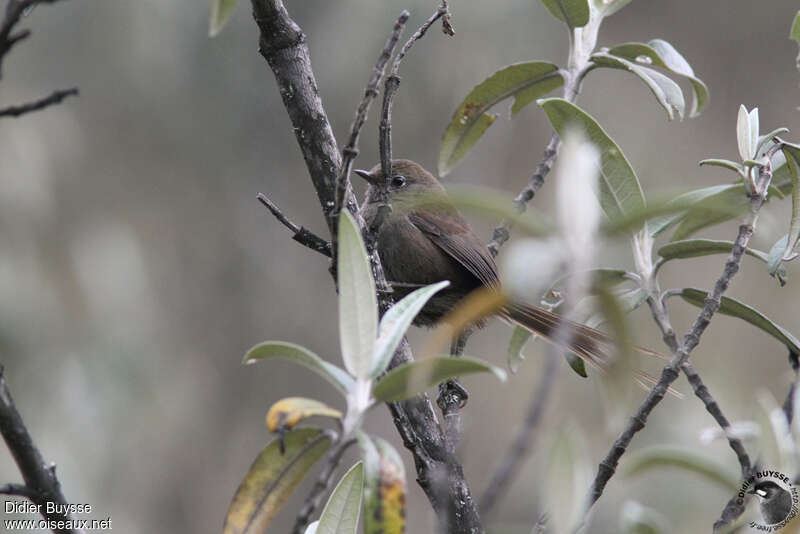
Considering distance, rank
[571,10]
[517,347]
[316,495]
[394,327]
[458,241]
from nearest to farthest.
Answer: [316,495]
[394,327]
[571,10]
[517,347]
[458,241]

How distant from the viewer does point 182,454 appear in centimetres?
785

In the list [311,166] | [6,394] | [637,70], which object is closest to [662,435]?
[637,70]

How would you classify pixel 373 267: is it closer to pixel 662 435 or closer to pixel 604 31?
pixel 662 435

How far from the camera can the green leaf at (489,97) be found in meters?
2.69

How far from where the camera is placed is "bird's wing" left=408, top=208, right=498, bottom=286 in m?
3.79

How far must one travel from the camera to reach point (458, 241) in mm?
3934

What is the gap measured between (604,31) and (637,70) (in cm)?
709

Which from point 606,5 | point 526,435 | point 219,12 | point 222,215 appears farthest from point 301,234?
point 222,215

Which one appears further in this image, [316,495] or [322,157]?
[322,157]

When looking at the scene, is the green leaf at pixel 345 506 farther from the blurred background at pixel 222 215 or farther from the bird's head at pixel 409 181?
the blurred background at pixel 222 215

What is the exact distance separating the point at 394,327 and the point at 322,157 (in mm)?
743

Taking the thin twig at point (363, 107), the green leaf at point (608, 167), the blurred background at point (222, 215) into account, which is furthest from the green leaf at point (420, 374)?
the blurred background at point (222, 215)

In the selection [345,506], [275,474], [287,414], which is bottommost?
[345,506]

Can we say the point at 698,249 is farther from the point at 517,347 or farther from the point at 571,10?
the point at 571,10
